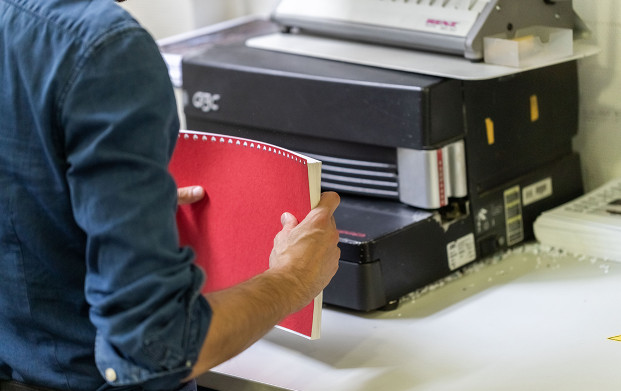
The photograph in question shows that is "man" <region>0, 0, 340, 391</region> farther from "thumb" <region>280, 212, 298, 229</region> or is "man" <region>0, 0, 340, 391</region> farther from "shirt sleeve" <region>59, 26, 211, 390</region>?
"thumb" <region>280, 212, 298, 229</region>

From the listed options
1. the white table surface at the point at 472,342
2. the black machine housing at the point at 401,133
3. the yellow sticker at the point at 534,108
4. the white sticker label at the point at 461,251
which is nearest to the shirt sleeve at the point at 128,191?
the white table surface at the point at 472,342

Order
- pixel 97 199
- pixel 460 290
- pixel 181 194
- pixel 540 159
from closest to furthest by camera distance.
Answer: pixel 97 199, pixel 181 194, pixel 460 290, pixel 540 159

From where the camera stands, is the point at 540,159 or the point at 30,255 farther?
the point at 540,159

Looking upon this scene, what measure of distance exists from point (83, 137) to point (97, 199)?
1.9 inches

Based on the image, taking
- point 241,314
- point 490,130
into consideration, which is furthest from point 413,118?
point 241,314

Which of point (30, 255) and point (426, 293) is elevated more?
point (30, 255)

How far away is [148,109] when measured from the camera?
25.7 inches

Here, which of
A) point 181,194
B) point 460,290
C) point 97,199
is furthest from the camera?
point 460,290

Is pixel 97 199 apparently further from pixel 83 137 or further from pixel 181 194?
pixel 181 194

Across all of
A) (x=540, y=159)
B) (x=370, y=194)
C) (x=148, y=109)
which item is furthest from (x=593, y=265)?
(x=148, y=109)

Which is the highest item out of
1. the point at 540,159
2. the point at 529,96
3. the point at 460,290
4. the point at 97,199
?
the point at 97,199

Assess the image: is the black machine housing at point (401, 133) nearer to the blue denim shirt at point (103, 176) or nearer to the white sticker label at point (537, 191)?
the white sticker label at point (537, 191)

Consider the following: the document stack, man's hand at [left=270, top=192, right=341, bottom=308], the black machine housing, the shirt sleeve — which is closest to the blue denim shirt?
the shirt sleeve

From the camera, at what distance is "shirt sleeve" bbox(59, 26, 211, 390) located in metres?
0.64
